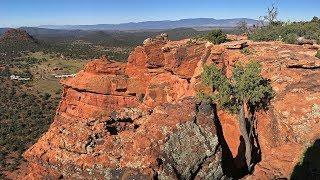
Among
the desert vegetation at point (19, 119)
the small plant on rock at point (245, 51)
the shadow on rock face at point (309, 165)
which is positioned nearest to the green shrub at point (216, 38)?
the small plant on rock at point (245, 51)

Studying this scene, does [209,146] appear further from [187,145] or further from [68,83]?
[68,83]

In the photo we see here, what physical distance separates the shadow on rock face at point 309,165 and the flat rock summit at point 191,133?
0.37 m

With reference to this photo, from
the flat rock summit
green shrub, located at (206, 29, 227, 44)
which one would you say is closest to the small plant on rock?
the flat rock summit

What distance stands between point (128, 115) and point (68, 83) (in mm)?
23441

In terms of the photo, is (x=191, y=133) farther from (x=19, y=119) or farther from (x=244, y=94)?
(x=19, y=119)

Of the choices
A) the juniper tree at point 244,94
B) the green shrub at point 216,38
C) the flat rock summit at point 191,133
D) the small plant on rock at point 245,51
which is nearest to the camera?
the flat rock summit at point 191,133

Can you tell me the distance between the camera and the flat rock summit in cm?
2278

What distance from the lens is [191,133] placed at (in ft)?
82.4

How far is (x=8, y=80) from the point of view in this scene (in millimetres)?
110000

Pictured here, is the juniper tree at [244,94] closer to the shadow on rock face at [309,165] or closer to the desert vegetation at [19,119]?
the shadow on rock face at [309,165]

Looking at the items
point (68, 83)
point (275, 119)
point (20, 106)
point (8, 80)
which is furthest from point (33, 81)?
point (275, 119)

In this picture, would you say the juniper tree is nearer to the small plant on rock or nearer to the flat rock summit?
the flat rock summit

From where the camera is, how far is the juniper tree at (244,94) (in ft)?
94.3

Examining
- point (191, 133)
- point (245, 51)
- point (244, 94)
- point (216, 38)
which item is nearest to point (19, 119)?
point (216, 38)
